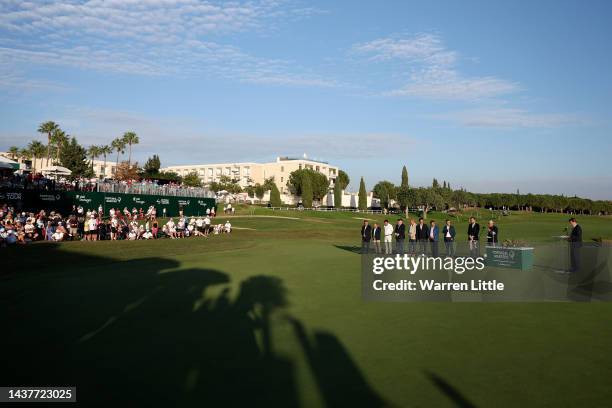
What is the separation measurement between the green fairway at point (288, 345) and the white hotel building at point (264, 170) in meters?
126

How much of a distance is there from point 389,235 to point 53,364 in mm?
16219

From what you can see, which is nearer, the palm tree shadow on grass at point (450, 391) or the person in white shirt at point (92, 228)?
the palm tree shadow on grass at point (450, 391)

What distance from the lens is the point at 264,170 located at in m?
149

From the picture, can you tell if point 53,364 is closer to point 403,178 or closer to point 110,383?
point 110,383

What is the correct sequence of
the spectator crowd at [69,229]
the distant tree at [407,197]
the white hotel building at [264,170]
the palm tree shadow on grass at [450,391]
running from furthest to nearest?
the white hotel building at [264,170] → the distant tree at [407,197] → the spectator crowd at [69,229] → the palm tree shadow on grass at [450,391]

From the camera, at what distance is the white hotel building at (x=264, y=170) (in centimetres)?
14388

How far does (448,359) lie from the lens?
25.5ft

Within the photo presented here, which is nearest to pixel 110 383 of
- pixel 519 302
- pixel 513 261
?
pixel 519 302

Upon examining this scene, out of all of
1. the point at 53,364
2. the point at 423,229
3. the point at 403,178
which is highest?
the point at 403,178

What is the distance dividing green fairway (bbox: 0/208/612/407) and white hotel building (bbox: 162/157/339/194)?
126 m

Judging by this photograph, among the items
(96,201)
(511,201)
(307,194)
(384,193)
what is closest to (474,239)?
(96,201)

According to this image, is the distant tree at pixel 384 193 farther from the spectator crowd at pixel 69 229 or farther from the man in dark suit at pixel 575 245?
the man in dark suit at pixel 575 245

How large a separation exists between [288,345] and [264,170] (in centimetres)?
14168

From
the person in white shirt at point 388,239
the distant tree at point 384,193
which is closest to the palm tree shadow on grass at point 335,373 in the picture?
the person in white shirt at point 388,239
